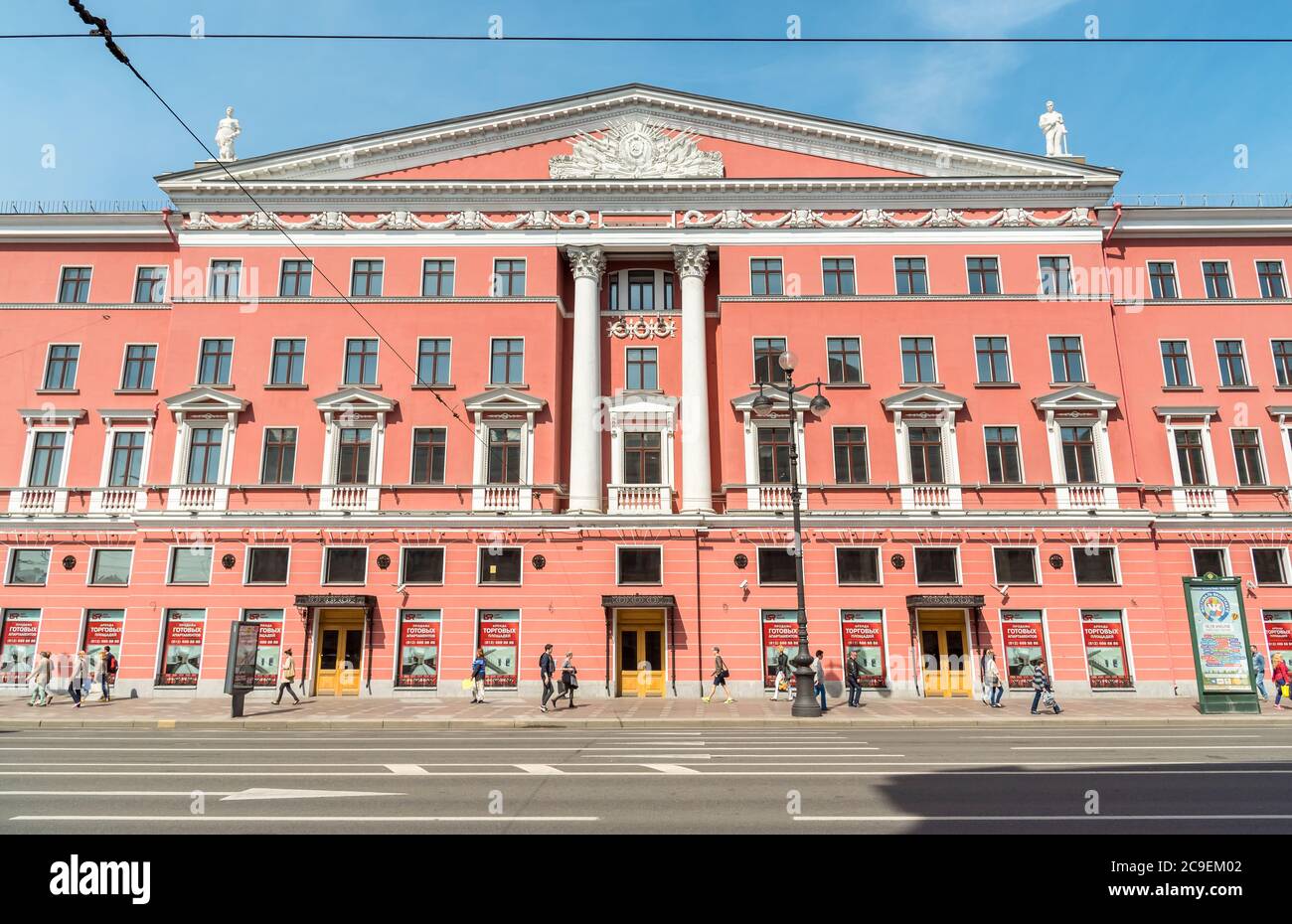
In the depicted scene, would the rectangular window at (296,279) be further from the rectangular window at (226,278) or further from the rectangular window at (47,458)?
the rectangular window at (47,458)

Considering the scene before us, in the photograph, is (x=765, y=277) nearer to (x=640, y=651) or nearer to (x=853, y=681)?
(x=640, y=651)

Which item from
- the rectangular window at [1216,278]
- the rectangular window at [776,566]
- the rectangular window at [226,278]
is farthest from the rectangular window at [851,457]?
the rectangular window at [226,278]

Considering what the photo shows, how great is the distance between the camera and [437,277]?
33562 mm

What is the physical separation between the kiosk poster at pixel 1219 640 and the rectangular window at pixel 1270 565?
7617mm

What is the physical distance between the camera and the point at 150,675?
29.2 metres

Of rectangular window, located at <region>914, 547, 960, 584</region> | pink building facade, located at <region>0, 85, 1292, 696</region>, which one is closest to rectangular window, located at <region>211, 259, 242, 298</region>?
pink building facade, located at <region>0, 85, 1292, 696</region>

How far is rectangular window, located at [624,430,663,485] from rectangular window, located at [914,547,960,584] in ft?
34.8

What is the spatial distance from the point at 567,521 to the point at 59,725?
16.7 metres

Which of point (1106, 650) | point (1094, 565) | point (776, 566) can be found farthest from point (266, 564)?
point (1106, 650)

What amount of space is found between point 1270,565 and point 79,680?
43995 mm

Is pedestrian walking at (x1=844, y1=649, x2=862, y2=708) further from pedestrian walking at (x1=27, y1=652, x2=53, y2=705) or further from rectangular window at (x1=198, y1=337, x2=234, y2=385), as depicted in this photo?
pedestrian walking at (x1=27, y1=652, x2=53, y2=705)

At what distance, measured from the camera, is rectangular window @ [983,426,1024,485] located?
3123cm
